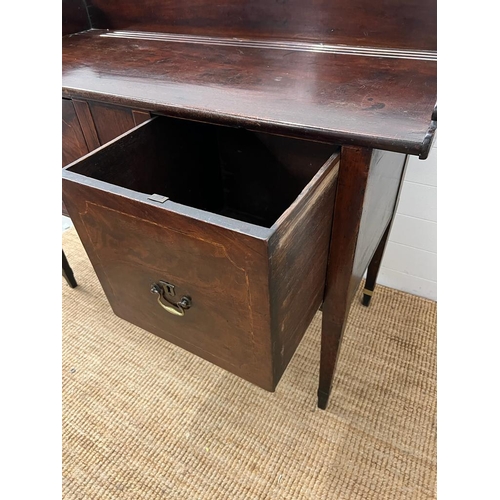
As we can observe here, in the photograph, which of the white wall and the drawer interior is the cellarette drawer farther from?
the white wall

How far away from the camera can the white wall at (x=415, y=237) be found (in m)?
0.99

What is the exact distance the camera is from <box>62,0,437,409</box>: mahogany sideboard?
1.62ft

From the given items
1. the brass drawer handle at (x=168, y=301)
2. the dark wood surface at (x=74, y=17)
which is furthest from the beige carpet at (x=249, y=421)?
the dark wood surface at (x=74, y=17)

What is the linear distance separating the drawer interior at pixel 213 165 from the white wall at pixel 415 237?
1.22 ft

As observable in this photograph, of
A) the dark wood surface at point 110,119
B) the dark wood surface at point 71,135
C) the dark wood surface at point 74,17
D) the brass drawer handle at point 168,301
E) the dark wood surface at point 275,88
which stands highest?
the dark wood surface at point 74,17

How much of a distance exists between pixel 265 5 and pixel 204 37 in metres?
0.18

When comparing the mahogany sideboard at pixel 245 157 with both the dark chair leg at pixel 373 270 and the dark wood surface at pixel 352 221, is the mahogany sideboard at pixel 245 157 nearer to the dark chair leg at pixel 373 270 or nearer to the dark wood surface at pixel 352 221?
the dark wood surface at pixel 352 221

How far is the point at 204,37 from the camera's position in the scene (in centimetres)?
96

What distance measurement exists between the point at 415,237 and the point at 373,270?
15cm

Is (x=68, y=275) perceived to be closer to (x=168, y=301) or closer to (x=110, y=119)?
(x=110, y=119)

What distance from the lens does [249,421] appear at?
929mm

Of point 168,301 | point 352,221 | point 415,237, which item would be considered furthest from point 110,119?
point 415,237

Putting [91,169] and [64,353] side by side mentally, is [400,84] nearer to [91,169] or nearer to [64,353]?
[91,169]

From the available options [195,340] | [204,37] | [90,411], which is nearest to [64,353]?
[90,411]
